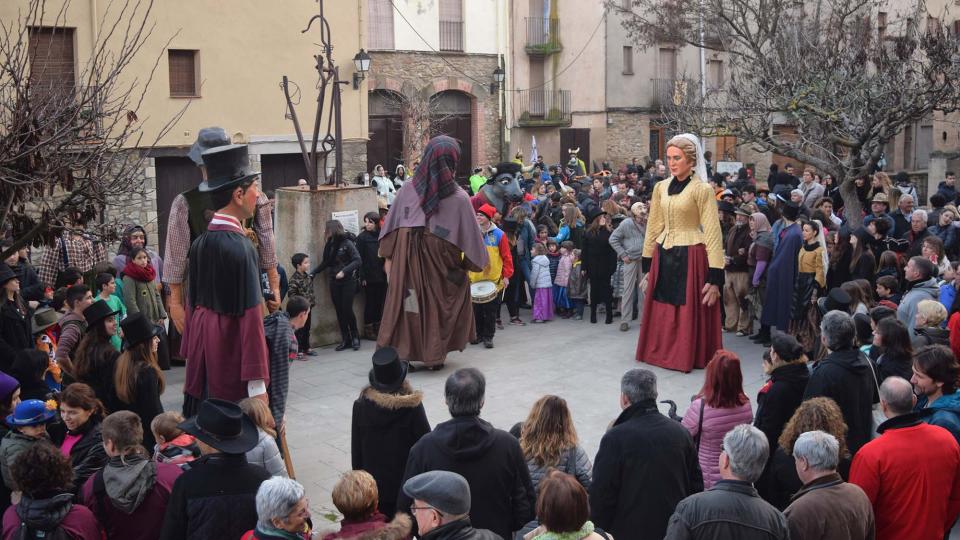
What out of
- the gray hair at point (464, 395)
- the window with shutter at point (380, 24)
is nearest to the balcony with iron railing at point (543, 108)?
the window with shutter at point (380, 24)

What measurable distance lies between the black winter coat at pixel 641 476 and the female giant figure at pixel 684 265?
5118 mm

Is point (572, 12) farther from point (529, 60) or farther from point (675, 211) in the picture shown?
point (675, 211)

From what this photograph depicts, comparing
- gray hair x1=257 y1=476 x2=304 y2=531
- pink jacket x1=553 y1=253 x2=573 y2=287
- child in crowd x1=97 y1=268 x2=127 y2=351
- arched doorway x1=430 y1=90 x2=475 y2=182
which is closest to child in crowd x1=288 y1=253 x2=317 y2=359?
child in crowd x1=97 y1=268 x2=127 y2=351

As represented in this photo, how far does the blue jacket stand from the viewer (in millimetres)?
6027

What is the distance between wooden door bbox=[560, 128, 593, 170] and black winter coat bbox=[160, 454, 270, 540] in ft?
100.0

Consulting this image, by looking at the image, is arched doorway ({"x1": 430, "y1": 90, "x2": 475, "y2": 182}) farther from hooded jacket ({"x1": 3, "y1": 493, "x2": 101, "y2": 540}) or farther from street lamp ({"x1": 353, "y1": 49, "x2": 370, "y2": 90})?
hooded jacket ({"x1": 3, "y1": 493, "x2": 101, "y2": 540})

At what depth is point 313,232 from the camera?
38.8 feet

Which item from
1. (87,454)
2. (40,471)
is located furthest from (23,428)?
(40,471)

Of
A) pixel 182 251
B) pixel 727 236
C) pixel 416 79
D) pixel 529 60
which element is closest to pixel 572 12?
pixel 529 60

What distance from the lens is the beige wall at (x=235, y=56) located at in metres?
19.6

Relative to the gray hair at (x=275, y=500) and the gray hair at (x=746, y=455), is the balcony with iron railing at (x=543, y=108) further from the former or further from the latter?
the gray hair at (x=275, y=500)

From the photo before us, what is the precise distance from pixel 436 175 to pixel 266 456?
523 cm

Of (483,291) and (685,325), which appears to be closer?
(685,325)

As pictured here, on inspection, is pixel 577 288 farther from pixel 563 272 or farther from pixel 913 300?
pixel 913 300
